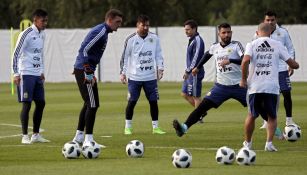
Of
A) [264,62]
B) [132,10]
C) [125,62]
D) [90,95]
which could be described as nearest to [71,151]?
[90,95]

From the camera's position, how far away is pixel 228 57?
55.6 feet

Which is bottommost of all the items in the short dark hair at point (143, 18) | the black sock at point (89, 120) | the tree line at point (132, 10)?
the black sock at point (89, 120)

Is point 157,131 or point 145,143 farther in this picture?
point 157,131

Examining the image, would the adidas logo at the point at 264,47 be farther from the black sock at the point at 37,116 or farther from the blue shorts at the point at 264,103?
the black sock at the point at 37,116

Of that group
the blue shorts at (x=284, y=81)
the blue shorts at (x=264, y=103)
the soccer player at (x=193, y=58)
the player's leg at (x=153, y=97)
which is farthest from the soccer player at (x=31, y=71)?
the blue shorts at (x=284, y=81)

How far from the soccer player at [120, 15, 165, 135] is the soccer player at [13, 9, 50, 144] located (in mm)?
2033

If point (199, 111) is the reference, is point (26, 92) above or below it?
above

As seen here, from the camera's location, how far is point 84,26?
2215 inches

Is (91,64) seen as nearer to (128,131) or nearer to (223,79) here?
(223,79)

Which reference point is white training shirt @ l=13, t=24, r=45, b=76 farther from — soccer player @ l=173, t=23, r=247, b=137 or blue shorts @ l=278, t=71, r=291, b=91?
blue shorts @ l=278, t=71, r=291, b=91

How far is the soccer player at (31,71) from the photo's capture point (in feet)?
58.0

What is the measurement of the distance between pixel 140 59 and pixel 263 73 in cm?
500

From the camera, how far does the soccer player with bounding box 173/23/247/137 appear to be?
55.2 ft

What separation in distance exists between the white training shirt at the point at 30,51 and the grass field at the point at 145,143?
4.37 feet
